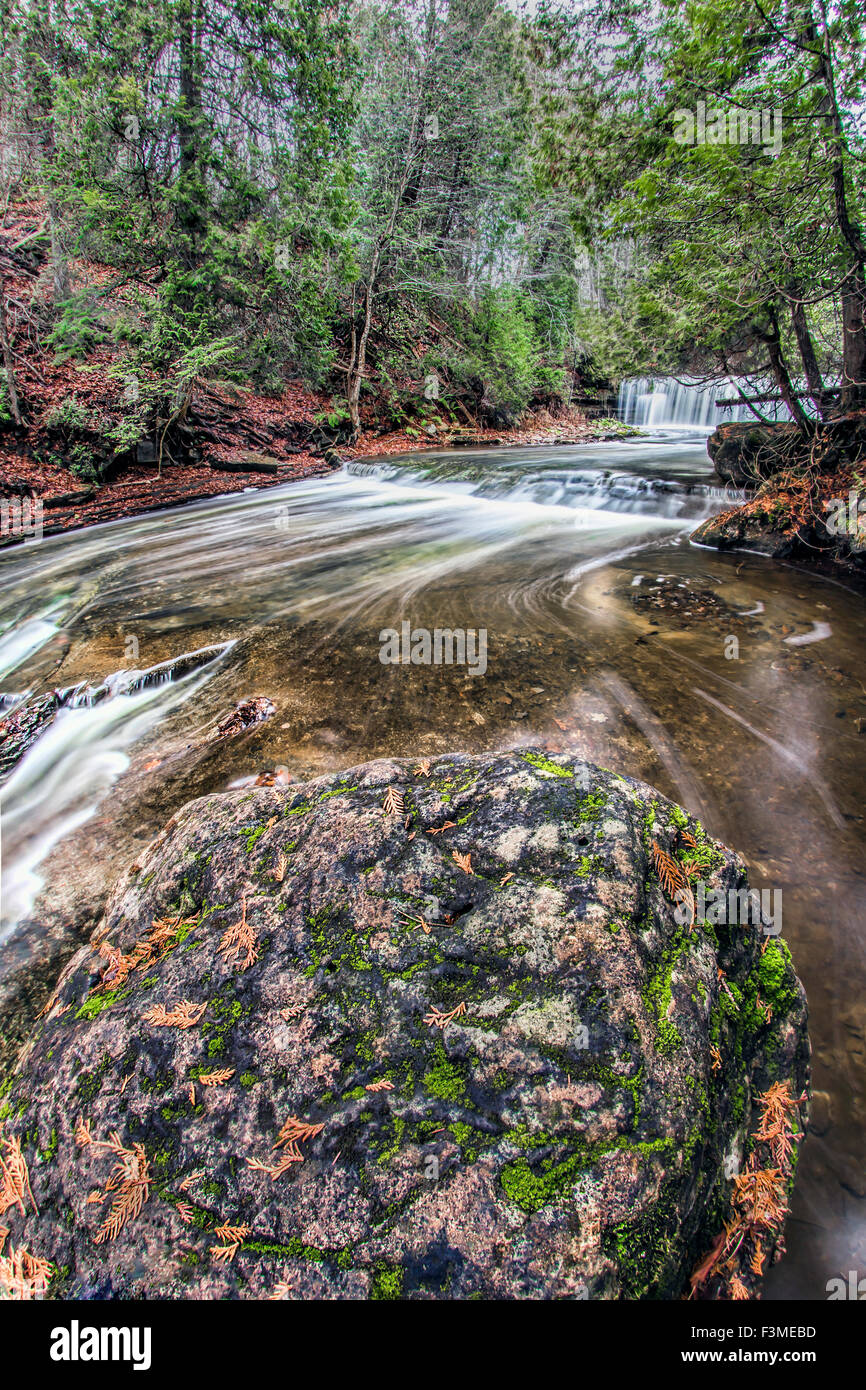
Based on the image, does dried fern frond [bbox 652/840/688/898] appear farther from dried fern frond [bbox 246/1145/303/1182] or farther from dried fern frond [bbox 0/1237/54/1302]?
dried fern frond [bbox 0/1237/54/1302]

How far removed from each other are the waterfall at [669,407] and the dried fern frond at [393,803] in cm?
2308

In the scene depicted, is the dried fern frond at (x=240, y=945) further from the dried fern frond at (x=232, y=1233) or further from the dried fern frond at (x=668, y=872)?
the dried fern frond at (x=668, y=872)

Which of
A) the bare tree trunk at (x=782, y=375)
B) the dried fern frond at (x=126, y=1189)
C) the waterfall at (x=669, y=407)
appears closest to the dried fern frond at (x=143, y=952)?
the dried fern frond at (x=126, y=1189)

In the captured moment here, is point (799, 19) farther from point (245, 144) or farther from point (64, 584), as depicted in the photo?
point (245, 144)

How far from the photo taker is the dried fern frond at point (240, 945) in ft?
5.46

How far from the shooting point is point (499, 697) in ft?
14.2

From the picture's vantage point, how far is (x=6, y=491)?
10.0 m

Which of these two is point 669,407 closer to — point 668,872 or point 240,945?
point 668,872

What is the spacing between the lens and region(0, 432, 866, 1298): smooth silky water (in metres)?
2.64

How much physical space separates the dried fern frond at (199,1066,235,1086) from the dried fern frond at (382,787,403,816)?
0.84m

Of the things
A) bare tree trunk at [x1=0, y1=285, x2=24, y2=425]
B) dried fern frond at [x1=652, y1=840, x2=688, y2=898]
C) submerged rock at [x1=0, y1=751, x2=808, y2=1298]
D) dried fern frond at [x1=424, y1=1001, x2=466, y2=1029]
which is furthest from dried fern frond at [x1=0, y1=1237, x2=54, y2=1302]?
bare tree trunk at [x1=0, y1=285, x2=24, y2=425]

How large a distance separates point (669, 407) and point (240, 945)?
2856 centimetres

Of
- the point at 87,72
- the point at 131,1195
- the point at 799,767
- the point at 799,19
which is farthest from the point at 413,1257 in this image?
the point at 87,72

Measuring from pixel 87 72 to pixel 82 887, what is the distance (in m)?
16.3
